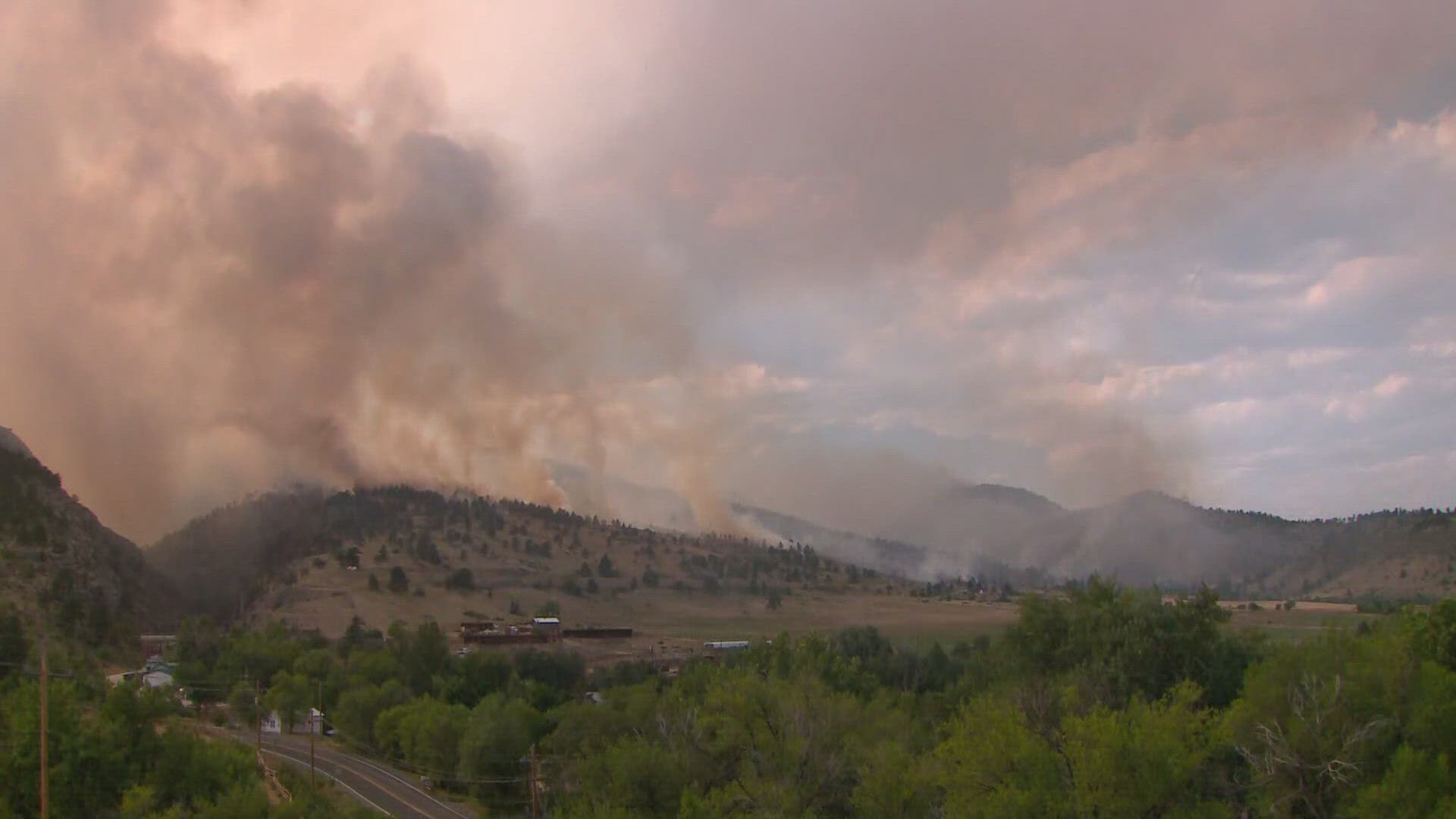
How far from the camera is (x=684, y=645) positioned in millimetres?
138250

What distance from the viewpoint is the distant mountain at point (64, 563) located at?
389 feet

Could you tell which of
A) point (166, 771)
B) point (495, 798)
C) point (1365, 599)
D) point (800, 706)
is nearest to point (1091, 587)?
point (800, 706)

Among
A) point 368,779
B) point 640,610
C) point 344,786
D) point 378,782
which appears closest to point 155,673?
point 368,779

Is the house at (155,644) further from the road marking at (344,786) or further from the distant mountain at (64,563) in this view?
the road marking at (344,786)

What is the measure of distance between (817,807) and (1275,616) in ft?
244

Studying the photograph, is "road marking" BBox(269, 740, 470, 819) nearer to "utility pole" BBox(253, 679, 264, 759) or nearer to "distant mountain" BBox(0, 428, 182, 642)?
"utility pole" BBox(253, 679, 264, 759)

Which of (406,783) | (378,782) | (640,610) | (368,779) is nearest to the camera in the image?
(378,782)

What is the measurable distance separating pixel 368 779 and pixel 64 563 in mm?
57216

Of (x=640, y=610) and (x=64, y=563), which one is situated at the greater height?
(x=64, y=563)

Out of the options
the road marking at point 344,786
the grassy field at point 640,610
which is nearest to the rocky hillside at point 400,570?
the grassy field at point 640,610

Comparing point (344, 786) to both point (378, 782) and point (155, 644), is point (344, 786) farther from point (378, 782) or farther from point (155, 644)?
point (155, 644)

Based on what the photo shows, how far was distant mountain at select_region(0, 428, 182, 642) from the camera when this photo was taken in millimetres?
118562

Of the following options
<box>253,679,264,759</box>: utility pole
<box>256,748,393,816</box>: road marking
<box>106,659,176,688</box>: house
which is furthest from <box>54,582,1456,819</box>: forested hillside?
<box>256,748,393,816</box>: road marking

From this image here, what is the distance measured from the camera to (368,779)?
3595 inches
